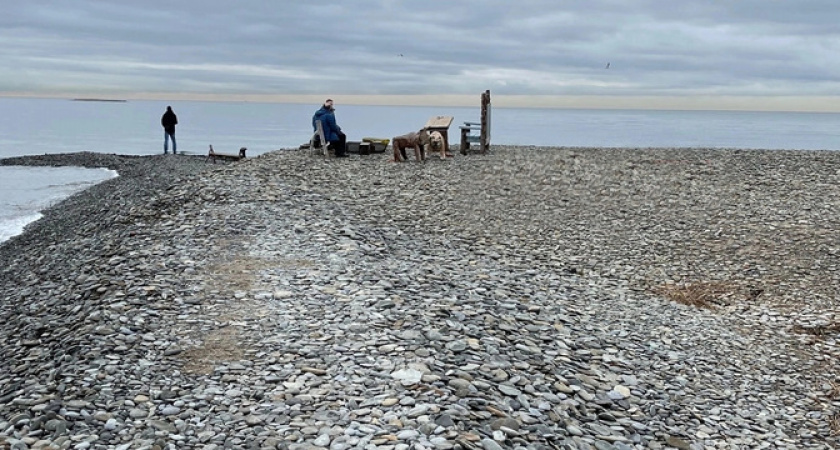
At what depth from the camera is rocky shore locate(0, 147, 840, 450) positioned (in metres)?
6.16

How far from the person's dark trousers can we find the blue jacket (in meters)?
0.13

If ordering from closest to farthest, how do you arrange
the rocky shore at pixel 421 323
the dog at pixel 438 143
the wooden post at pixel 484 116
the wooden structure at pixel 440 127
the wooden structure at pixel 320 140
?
the rocky shore at pixel 421 323 < the wooden structure at pixel 320 140 < the dog at pixel 438 143 < the wooden structure at pixel 440 127 < the wooden post at pixel 484 116

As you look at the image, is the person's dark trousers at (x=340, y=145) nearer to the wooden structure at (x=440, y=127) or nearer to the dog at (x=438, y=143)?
the wooden structure at (x=440, y=127)

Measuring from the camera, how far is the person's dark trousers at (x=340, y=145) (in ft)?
74.8

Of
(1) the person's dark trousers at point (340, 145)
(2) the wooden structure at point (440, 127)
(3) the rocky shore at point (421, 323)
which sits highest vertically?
Answer: (2) the wooden structure at point (440, 127)

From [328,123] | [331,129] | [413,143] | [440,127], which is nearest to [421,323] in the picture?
[413,143]

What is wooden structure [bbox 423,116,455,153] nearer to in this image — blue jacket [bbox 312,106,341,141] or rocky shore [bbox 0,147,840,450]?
blue jacket [bbox 312,106,341,141]

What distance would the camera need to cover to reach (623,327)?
934 cm

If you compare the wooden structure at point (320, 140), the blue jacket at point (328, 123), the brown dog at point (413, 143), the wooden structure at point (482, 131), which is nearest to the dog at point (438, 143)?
the brown dog at point (413, 143)

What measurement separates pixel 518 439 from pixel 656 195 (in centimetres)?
1320

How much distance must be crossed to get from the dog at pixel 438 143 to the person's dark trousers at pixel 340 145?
2.77m

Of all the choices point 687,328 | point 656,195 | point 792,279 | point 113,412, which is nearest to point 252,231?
point 113,412

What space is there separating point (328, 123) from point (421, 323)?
15202 mm

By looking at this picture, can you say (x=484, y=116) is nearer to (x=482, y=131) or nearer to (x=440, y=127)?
(x=482, y=131)
